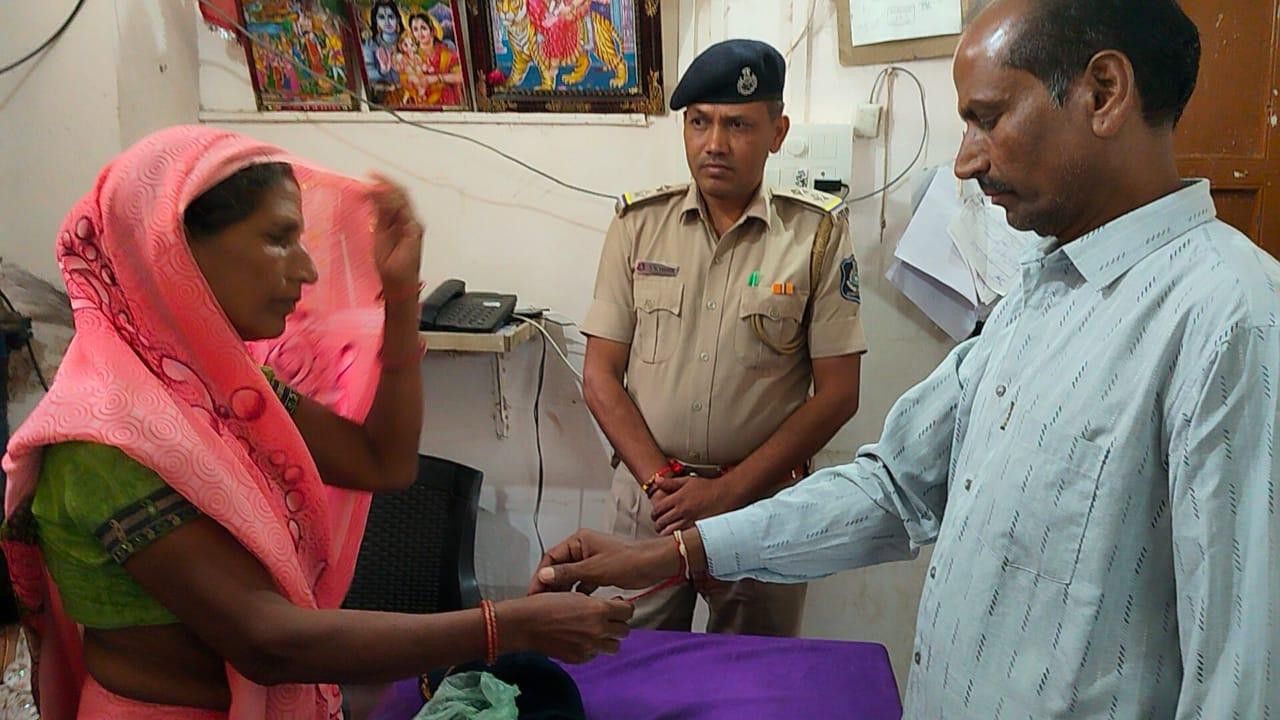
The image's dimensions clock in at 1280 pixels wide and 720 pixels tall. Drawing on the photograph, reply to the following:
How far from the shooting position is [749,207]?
7.20 feet

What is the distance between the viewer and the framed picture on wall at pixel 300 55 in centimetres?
265

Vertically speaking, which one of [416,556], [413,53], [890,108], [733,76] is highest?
[413,53]

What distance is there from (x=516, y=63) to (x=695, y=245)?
88 centimetres

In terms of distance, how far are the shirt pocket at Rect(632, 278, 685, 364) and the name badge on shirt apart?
0.01 meters

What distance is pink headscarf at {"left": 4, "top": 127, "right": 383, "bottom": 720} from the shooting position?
0.97 meters

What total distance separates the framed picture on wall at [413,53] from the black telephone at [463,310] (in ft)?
1.96

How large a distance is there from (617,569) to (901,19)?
178 cm

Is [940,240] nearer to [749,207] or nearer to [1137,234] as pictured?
[749,207]

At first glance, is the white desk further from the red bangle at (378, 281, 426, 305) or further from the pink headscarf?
the pink headscarf

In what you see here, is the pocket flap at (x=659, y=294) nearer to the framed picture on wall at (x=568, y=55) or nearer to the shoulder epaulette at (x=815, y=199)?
the shoulder epaulette at (x=815, y=199)

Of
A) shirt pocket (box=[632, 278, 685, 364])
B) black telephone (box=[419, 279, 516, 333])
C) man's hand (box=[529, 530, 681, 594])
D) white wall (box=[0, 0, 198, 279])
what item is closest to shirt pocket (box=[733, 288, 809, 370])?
shirt pocket (box=[632, 278, 685, 364])

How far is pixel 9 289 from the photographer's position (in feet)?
9.00

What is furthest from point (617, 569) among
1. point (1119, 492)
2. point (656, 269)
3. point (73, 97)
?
point (73, 97)

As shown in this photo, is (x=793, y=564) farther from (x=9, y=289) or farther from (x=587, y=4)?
(x=9, y=289)
